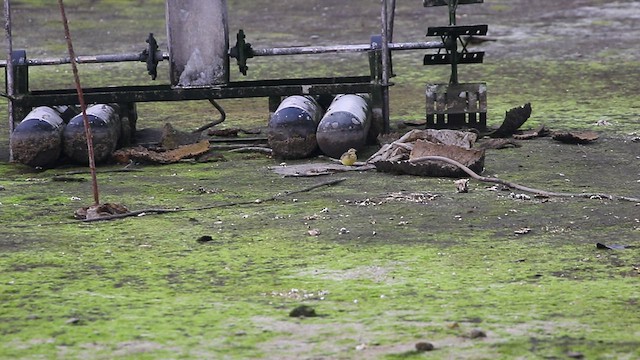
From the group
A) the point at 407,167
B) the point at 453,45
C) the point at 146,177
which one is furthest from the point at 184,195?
the point at 453,45

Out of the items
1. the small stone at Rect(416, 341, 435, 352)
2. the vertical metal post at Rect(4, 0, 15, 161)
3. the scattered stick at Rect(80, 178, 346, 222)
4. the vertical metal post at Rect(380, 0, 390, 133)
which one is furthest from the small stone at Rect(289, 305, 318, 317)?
the vertical metal post at Rect(4, 0, 15, 161)

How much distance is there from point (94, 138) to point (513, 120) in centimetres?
278

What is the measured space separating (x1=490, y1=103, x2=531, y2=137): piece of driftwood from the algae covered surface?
249 millimetres

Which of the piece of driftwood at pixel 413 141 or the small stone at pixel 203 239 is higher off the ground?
the piece of driftwood at pixel 413 141

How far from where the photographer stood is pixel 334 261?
5.11 metres

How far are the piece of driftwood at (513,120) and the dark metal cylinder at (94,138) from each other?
257 cm

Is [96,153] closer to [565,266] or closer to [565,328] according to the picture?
[565,266]

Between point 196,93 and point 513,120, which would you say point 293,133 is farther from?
point 513,120

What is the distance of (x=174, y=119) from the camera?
10023 millimetres

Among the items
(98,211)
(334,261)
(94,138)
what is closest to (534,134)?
(94,138)

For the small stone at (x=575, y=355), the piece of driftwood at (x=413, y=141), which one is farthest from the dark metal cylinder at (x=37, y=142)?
the small stone at (x=575, y=355)

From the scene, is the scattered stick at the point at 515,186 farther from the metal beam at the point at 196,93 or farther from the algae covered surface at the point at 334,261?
the metal beam at the point at 196,93

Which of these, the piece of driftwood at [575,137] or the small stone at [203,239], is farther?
the piece of driftwood at [575,137]

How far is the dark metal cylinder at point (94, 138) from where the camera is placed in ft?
26.0
